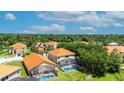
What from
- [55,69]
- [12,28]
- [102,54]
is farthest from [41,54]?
[102,54]

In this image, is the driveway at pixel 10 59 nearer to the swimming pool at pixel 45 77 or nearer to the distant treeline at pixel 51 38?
the distant treeline at pixel 51 38

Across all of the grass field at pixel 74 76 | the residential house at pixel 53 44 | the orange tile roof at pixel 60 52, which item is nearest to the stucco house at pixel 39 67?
the grass field at pixel 74 76

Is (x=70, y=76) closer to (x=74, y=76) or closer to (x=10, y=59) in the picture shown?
(x=74, y=76)

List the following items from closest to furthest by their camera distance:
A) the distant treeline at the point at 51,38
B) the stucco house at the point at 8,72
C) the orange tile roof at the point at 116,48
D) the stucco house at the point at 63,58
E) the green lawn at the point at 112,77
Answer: the stucco house at the point at 8,72 < the distant treeline at the point at 51,38 < the green lawn at the point at 112,77 < the stucco house at the point at 63,58 < the orange tile roof at the point at 116,48
